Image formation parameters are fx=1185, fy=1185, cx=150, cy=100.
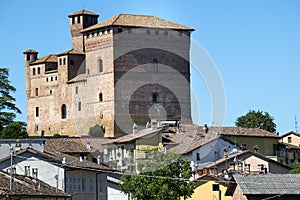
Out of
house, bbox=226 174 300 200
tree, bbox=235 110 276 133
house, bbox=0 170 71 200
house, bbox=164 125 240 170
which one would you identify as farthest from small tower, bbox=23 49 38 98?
house, bbox=226 174 300 200

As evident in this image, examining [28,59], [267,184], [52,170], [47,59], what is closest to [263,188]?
[267,184]

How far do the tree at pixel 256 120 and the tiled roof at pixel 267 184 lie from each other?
57279mm

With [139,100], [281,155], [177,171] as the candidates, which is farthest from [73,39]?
[177,171]

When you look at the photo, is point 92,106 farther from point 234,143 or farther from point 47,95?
point 234,143

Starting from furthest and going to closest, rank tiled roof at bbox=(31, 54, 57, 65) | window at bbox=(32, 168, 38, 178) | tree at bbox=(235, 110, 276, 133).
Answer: tiled roof at bbox=(31, 54, 57, 65), tree at bbox=(235, 110, 276, 133), window at bbox=(32, 168, 38, 178)

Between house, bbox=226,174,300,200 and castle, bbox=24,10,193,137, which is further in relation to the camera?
castle, bbox=24,10,193,137

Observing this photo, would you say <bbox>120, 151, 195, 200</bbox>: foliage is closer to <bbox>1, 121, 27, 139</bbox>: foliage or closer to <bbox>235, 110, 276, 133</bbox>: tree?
<bbox>1, 121, 27, 139</bbox>: foliage

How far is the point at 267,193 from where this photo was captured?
42656mm

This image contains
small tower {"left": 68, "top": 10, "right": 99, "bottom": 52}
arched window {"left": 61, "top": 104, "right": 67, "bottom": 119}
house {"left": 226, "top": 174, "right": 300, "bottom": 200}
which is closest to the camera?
house {"left": 226, "top": 174, "right": 300, "bottom": 200}

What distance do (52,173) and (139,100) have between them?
60.3 meters

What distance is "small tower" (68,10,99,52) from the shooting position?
11662 cm

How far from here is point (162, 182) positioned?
48.2 m

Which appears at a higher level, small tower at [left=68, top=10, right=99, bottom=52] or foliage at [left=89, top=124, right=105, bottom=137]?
small tower at [left=68, top=10, right=99, bottom=52]

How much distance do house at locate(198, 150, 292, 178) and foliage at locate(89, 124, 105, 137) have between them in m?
40.6
